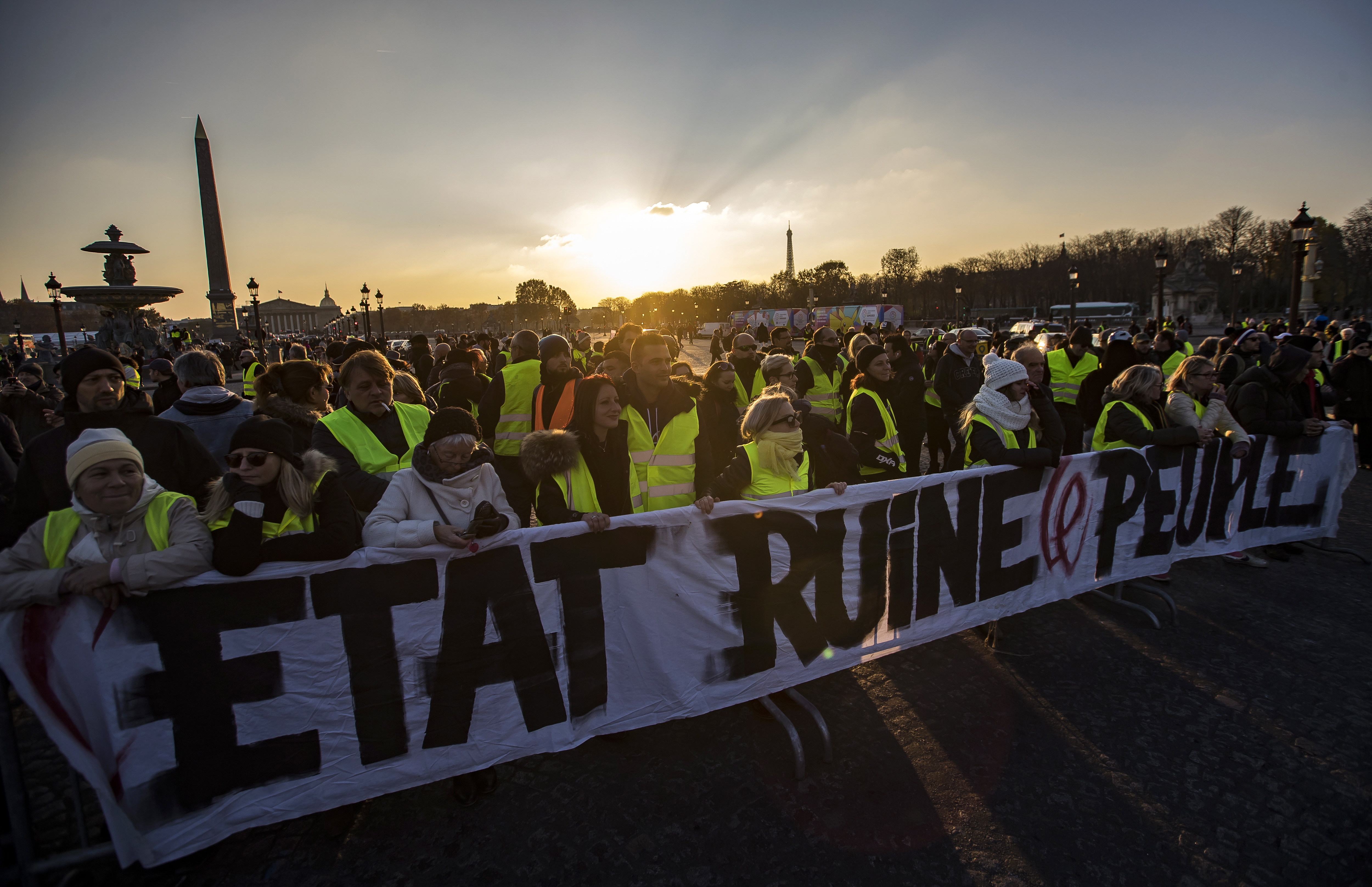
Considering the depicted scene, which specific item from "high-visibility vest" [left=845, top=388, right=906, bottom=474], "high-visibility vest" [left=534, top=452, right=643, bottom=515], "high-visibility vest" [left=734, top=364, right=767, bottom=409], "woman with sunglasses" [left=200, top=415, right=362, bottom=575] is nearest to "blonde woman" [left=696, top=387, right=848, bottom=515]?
"high-visibility vest" [left=534, top=452, right=643, bottom=515]

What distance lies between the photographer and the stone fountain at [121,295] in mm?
40438

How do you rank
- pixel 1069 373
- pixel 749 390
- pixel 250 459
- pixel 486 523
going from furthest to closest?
pixel 1069 373
pixel 749 390
pixel 486 523
pixel 250 459

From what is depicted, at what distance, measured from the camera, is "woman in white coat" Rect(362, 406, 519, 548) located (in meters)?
2.78

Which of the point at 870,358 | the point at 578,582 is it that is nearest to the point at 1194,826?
the point at 578,582

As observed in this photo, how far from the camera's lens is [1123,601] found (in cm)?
453

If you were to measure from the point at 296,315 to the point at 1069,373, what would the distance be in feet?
589

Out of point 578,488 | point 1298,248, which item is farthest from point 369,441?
point 1298,248

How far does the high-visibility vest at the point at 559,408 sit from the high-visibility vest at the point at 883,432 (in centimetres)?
227

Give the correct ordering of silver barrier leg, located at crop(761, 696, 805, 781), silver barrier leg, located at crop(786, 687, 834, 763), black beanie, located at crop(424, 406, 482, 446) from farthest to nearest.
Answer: silver barrier leg, located at crop(786, 687, 834, 763) → silver barrier leg, located at crop(761, 696, 805, 781) → black beanie, located at crop(424, 406, 482, 446)

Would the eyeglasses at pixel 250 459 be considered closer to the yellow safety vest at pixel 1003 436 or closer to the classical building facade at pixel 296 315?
the yellow safety vest at pixel 1003 436

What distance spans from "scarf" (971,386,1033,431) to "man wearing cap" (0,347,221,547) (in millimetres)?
4476

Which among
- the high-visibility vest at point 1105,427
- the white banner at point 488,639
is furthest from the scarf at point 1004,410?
the high-visibility vest at point 1105,427

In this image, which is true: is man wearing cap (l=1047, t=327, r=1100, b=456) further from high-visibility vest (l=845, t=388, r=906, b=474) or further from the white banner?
the white banner

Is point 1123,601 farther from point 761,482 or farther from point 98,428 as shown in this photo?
point 98,428
